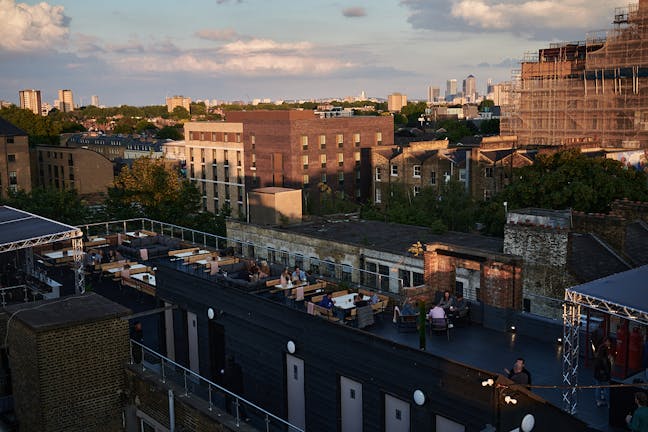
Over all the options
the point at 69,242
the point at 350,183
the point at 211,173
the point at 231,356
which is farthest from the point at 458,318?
the point at 211,173

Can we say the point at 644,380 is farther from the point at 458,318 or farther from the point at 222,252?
the point at 222,252

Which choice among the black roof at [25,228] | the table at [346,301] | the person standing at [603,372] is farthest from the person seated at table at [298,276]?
the person standing at [603,372]

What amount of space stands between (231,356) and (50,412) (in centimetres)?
601

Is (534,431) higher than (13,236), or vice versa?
(13,236)

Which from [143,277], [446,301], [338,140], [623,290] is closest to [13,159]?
[338,140]

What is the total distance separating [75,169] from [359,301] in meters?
86.1

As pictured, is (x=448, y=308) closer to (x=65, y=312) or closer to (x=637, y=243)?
(x=65, y=312)

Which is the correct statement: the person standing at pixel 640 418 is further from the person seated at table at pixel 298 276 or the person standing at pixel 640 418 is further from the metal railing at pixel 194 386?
the person seated at table at pixel 298 276

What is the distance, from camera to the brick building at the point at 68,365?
1450cm

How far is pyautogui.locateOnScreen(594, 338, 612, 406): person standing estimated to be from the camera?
1276 cm

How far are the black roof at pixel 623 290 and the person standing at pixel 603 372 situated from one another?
3.69 ft

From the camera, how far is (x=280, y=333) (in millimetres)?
17781

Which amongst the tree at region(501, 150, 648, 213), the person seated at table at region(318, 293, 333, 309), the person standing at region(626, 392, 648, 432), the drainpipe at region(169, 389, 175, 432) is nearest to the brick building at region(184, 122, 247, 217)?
the tree at region(501, 150, 648, 213)

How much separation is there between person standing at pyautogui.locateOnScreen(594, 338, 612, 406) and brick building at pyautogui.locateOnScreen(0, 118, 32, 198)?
8585 cm
